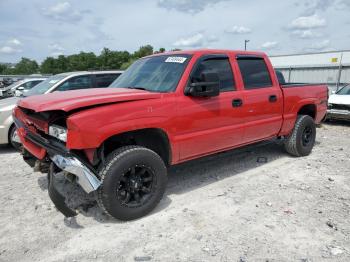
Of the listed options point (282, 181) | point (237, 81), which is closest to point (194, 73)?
point (237, 81)

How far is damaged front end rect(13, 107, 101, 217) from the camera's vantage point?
3131 mm

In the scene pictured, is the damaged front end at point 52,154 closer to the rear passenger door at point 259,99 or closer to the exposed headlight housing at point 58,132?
the exposed headlight housing at point 58,132

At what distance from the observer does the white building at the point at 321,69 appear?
1848cm

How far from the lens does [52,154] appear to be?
3.38 meters

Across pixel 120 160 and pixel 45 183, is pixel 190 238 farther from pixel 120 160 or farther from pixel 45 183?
pixel 45 183

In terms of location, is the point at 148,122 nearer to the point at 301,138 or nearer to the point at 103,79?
the point at 301,138

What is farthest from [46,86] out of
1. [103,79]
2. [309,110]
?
[309,110]

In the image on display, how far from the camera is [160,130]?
374 cm

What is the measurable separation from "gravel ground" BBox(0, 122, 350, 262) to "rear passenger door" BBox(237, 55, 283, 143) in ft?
2.34

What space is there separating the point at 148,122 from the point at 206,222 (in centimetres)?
128

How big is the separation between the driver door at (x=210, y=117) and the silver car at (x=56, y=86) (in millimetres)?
3914

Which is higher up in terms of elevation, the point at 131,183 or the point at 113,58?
the point at 113,58

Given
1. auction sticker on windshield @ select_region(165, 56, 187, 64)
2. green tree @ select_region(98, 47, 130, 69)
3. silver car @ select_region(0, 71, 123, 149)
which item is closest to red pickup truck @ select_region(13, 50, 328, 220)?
auction sticker on windshield @ select_region(165, 56, 187, 64)

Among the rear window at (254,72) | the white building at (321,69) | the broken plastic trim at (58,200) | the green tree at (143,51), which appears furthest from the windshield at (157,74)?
the green tree at (143,51)
